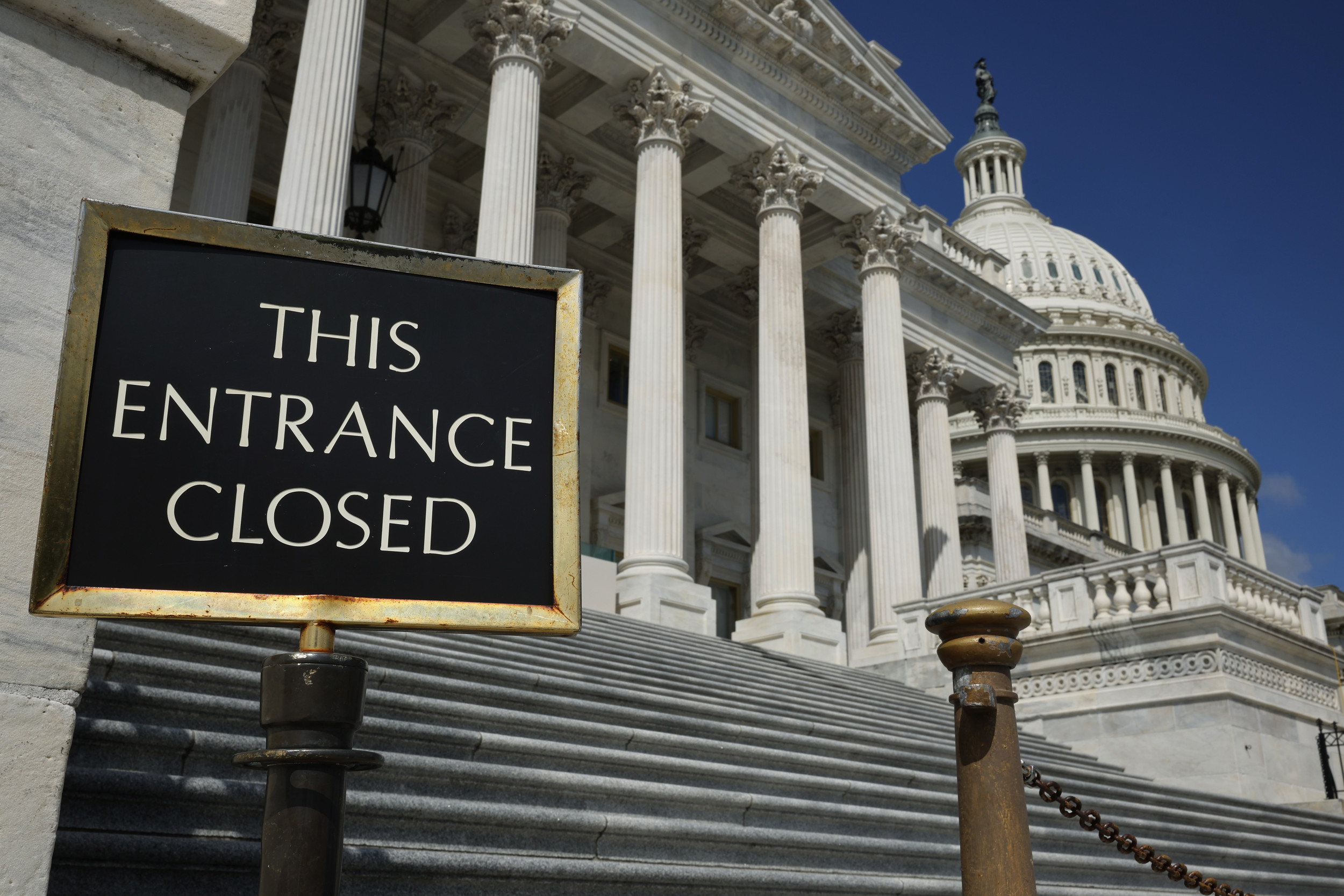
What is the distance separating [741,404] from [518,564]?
2762 centimetres

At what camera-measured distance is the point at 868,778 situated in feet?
29.9

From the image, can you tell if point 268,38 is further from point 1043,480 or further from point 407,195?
point 1043,480

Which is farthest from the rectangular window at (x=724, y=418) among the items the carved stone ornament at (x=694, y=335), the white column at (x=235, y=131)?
the white column at (x=235, y=131)

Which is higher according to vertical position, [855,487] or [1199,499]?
[1199,499]

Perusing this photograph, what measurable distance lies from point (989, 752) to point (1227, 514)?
8437cm

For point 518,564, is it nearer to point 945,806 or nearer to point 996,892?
point 996,892

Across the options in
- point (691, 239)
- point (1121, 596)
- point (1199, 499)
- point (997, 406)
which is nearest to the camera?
point (1121, 596)

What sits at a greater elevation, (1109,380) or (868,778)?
(1109,380)

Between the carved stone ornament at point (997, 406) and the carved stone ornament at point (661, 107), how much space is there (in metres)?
14.2

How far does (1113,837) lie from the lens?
4.75 meters

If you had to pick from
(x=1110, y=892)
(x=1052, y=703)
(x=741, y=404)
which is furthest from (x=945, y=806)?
(x=741, y=404)

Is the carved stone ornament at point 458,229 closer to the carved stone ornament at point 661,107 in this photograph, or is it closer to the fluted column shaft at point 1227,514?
the carved stone ornament at point 661,107

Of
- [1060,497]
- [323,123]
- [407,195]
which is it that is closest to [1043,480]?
[1060,497]

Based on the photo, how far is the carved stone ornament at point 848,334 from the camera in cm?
2809
